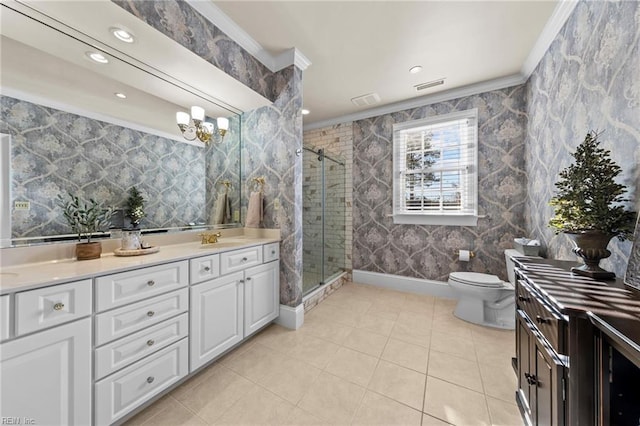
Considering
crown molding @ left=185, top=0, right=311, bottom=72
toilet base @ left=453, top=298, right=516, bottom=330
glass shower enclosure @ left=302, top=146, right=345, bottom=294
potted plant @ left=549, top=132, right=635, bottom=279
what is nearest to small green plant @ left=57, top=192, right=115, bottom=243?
crown molding @ left=185, top=0, right=311, bottom=72

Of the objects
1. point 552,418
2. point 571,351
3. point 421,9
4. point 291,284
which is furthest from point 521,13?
point 291,284

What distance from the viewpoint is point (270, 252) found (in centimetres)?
216

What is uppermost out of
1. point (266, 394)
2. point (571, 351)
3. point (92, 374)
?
point (571, 351)

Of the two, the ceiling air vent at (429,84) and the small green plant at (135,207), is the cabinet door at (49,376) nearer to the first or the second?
the small green plant at (135,207)

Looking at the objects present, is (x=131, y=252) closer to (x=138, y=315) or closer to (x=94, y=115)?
(x=138, y=315)

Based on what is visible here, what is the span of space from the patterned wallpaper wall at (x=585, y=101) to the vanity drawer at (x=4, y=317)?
2.67 meters

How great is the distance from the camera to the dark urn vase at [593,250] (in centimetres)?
102

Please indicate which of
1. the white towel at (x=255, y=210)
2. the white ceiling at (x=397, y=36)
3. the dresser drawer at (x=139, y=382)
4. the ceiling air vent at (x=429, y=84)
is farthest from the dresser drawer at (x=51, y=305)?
the ceiling air vent at (x=429, y=84)

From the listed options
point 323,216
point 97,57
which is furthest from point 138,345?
point 323,216

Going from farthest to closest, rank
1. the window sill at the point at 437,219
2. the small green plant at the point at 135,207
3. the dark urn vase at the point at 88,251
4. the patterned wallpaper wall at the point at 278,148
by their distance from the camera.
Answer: the window sill at the point at 437,219 < the patterned wallpaper wall at the point at 278,148 < the small green plant at the point at 135,207 < the dark urn vase at the point at 88,251

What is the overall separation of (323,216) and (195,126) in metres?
2.02

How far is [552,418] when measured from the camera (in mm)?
827

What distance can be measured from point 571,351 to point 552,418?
0.31 m

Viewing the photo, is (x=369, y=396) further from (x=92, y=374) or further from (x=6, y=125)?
(x=6, y=125)
